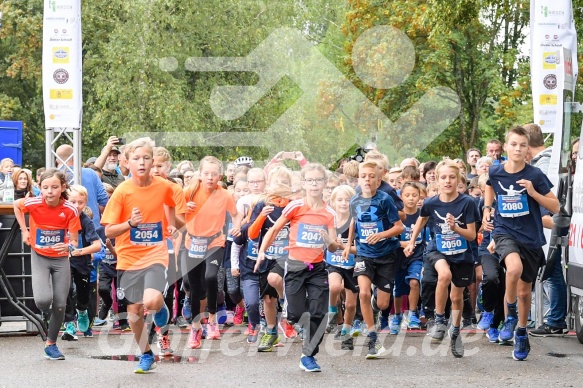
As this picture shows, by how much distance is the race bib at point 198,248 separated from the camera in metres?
12.6

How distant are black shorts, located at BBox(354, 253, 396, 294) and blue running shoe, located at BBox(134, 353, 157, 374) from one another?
241 centimetres

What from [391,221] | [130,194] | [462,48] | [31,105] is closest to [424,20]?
[462,48]

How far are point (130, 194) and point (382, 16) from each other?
1207 inches

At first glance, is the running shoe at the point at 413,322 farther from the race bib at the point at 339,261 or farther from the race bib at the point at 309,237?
the race bib at the point at 309,237

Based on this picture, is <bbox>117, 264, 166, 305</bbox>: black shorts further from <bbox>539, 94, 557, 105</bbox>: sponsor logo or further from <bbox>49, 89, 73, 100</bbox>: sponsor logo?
<bbox>539, 94, 557, 105</bbox>: sponsor logo

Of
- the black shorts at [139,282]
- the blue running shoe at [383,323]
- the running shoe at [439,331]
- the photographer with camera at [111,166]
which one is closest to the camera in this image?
the black shorts at [139,282]

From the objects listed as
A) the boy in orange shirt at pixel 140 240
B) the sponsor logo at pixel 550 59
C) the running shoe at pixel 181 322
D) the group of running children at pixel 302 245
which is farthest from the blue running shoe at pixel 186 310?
the sponsor logo at pixel 550 59

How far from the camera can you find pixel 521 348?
10.8m

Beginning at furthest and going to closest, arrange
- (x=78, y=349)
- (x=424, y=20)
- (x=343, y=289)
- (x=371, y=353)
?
(x=424, y=20), (x=343, y=289), (x=78, y=349), (x=371, y=353)

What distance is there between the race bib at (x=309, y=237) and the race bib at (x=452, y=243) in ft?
4.76

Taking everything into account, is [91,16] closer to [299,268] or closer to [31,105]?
[31,105]

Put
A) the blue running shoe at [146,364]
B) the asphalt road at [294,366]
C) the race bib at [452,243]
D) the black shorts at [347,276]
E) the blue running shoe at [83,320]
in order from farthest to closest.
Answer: the blue running shoe at [83,320], the black shorts at [347,276], the race bib at [452,243], the blue running shoe at [146,364], the asphalt road at [294,366]

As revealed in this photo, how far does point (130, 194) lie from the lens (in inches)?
404

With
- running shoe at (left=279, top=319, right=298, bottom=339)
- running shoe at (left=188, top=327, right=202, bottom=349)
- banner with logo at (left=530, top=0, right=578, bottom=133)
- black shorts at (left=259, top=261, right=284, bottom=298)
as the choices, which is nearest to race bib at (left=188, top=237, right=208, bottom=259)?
black shorts at (left=259, top=261, right=284, bottom=298)
